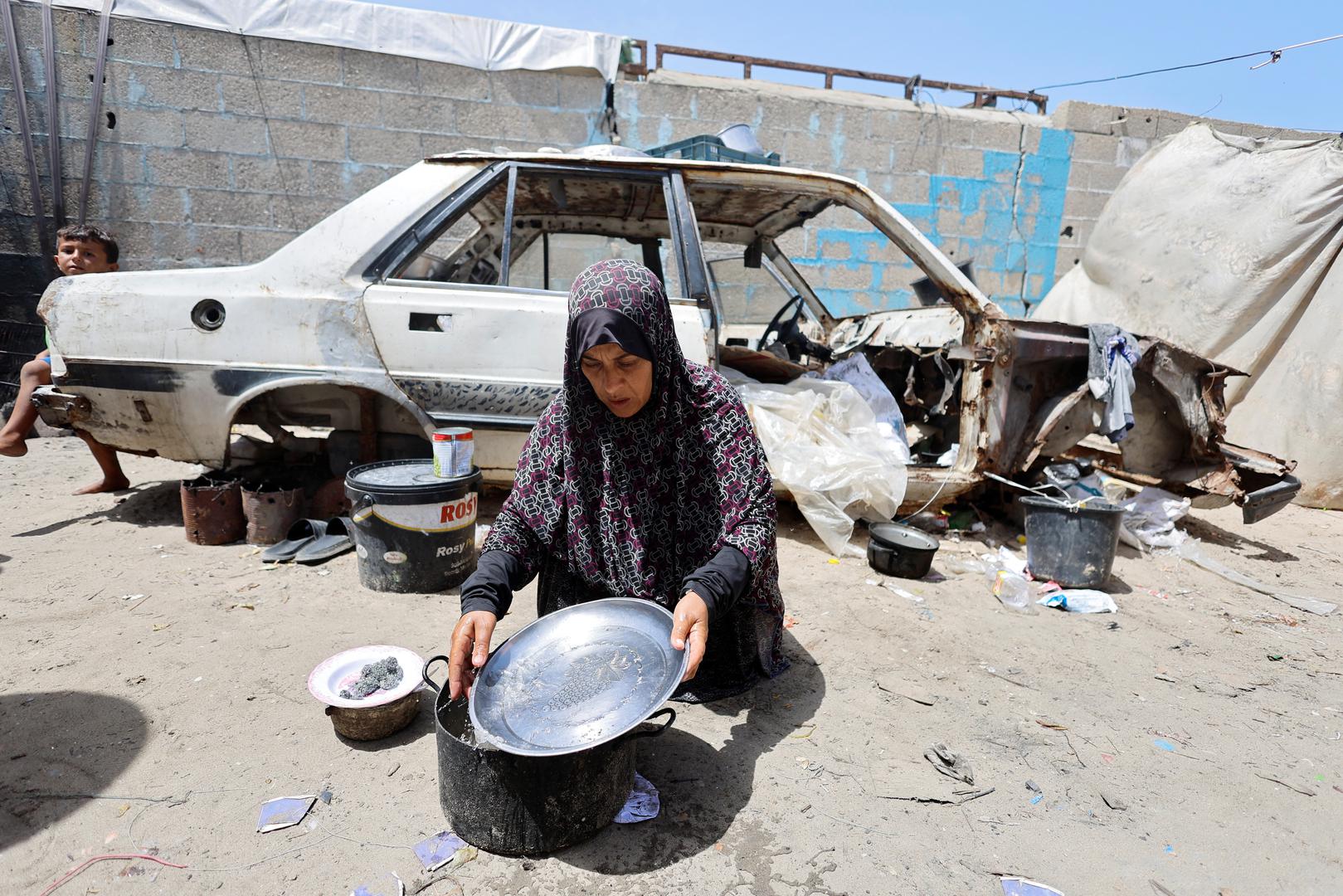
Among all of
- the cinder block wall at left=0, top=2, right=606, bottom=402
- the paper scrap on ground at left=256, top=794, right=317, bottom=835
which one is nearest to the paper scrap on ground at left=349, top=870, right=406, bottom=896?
the paper scrap on ground at left=256, top=794, right=317, bottom=835

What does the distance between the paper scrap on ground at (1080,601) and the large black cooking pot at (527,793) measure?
2315 mm

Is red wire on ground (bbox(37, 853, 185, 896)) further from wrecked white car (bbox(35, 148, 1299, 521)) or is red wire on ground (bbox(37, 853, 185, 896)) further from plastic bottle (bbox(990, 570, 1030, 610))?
plastic bottle (bbox(990, 570, 1030, 610))

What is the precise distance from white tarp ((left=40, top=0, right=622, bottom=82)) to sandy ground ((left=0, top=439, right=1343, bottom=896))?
16.5 ft

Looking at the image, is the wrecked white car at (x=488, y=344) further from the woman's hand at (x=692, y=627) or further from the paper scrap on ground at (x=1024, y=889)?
the paper scrap on ground at (x=1024, y=889)

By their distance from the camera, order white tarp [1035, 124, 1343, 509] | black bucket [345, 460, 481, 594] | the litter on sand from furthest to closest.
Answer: white tarp [1035, 124, 1343, 509] < black bucket [345, 460, 481, 594] < the litter on sand

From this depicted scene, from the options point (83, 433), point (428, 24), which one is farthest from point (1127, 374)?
point (428, 24)

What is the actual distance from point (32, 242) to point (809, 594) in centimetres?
709

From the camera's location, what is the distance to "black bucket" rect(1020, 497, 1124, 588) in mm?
3113

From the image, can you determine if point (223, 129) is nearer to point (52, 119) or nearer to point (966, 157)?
point (52, 119)

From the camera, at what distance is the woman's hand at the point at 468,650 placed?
4.84 feet

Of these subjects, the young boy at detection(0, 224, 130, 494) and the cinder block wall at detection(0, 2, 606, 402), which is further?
the cinder block wall at detection(0, 2, 606, 402)

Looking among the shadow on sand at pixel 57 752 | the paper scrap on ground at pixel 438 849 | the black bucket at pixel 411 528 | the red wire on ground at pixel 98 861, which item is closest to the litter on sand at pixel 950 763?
the paper scrap on ground at pixel 438 849

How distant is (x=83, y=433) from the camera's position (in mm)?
3059

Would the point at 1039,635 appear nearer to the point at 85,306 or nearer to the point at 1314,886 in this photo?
the point at 1314,886
